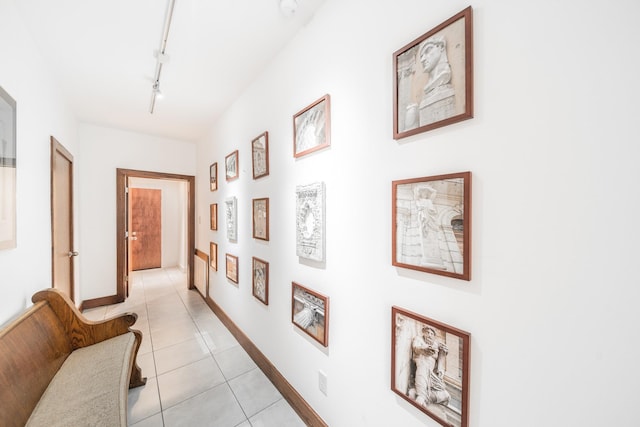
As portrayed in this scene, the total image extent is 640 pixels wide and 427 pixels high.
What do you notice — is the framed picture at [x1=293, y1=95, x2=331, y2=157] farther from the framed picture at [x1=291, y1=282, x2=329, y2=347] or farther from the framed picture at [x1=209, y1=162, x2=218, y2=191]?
the framed picture at [x1=209, y1=162, x2=218, y2=191]

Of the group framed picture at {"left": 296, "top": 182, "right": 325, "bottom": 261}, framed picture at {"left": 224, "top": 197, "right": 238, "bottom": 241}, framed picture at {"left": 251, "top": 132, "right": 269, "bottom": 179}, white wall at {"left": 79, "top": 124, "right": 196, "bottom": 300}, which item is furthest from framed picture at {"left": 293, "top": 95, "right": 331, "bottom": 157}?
white wall at {"left": 79, "top": 124, "right": 196, "bottom": 300}

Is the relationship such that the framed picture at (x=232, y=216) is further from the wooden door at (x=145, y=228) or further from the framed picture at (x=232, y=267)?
the wooden door at (x=145, y=228)

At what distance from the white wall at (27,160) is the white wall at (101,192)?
5.18 feet

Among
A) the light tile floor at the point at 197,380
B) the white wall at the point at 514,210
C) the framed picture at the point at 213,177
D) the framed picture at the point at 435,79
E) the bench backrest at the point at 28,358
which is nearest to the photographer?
the white wall at the point at 514,210

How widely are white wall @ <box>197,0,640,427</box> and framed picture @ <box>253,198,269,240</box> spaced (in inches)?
32.4

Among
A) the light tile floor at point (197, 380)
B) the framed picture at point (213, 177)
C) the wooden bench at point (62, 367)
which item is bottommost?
the light tile floor at point (197, 380)

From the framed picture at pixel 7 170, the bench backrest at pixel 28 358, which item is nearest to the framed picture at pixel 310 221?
the bench backrest at pixel 28 358

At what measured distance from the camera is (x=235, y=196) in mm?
2732

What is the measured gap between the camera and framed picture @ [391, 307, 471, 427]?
888mm

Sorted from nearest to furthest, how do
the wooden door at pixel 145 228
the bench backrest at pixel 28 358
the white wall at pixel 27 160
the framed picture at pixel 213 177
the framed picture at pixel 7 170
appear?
the bench backrest at pixel 28 358 → the framed picture at pixel 7 170 → the white wall at pixel 27 160 → the framed picture at pixel 213 177 → the wooden door at pixel 145 228

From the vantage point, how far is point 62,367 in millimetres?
1529

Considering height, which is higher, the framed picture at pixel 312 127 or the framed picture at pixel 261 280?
the framed picture at pixel 312 127

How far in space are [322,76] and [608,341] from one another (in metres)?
1.65

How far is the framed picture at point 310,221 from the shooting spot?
4.89 ft
